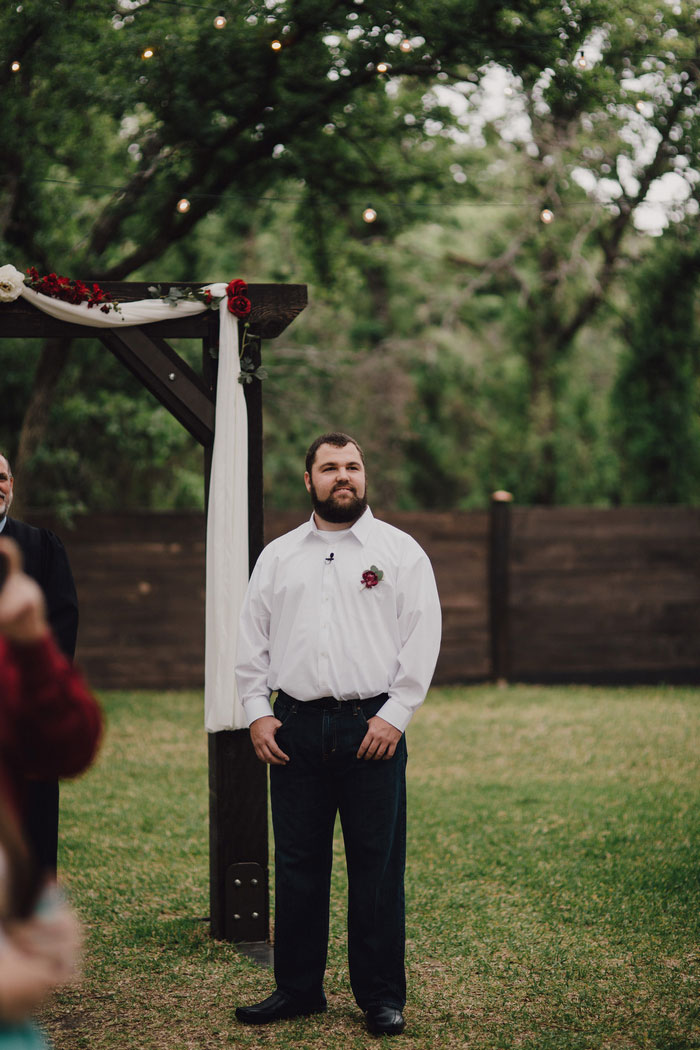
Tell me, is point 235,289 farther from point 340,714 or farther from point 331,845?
point 331,845

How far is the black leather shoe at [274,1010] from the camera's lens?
3594 millimetres

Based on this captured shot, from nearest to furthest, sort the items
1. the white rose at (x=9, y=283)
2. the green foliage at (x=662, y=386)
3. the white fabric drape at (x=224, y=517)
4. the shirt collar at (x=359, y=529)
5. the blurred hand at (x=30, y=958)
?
the blurred hand at (x=30, y=958) < the shirt collar at (x=359, y=529) < the white rose at (x=9, y=283) < the white fabric drape at (x=224, y=517) < the green foliage at (x=662, y=386)

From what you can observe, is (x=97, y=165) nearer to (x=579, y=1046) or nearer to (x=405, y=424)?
(x=405, y=424)

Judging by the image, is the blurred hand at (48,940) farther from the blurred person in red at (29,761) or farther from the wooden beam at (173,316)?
the wooden beam at (173,316)

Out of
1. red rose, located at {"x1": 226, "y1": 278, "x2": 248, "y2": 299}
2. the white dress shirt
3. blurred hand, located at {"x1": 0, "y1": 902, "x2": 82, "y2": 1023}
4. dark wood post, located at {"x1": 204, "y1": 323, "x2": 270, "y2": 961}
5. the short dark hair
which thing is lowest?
dark wood post, located at {"x1": 204, "y1": 323, "x2": 270, "y2": 961}

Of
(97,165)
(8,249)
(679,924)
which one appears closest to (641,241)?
(97,165)

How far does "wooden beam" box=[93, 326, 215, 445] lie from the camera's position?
4.23 m

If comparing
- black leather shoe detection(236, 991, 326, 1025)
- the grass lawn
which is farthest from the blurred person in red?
the grass lawn

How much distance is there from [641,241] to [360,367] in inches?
177

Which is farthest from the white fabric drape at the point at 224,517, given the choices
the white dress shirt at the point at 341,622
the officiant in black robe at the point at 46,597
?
the officiant in black robe at the point at 46,597

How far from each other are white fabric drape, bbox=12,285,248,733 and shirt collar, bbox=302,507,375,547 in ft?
2.22

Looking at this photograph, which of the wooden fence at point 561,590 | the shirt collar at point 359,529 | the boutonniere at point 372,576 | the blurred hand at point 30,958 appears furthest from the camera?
the wooden fence at point 561,590

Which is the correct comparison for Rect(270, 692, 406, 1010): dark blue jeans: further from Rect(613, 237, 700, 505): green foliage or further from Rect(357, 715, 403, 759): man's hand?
Rect(613, 237, 700, 505): green foliage

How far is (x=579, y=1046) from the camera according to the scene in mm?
3398
